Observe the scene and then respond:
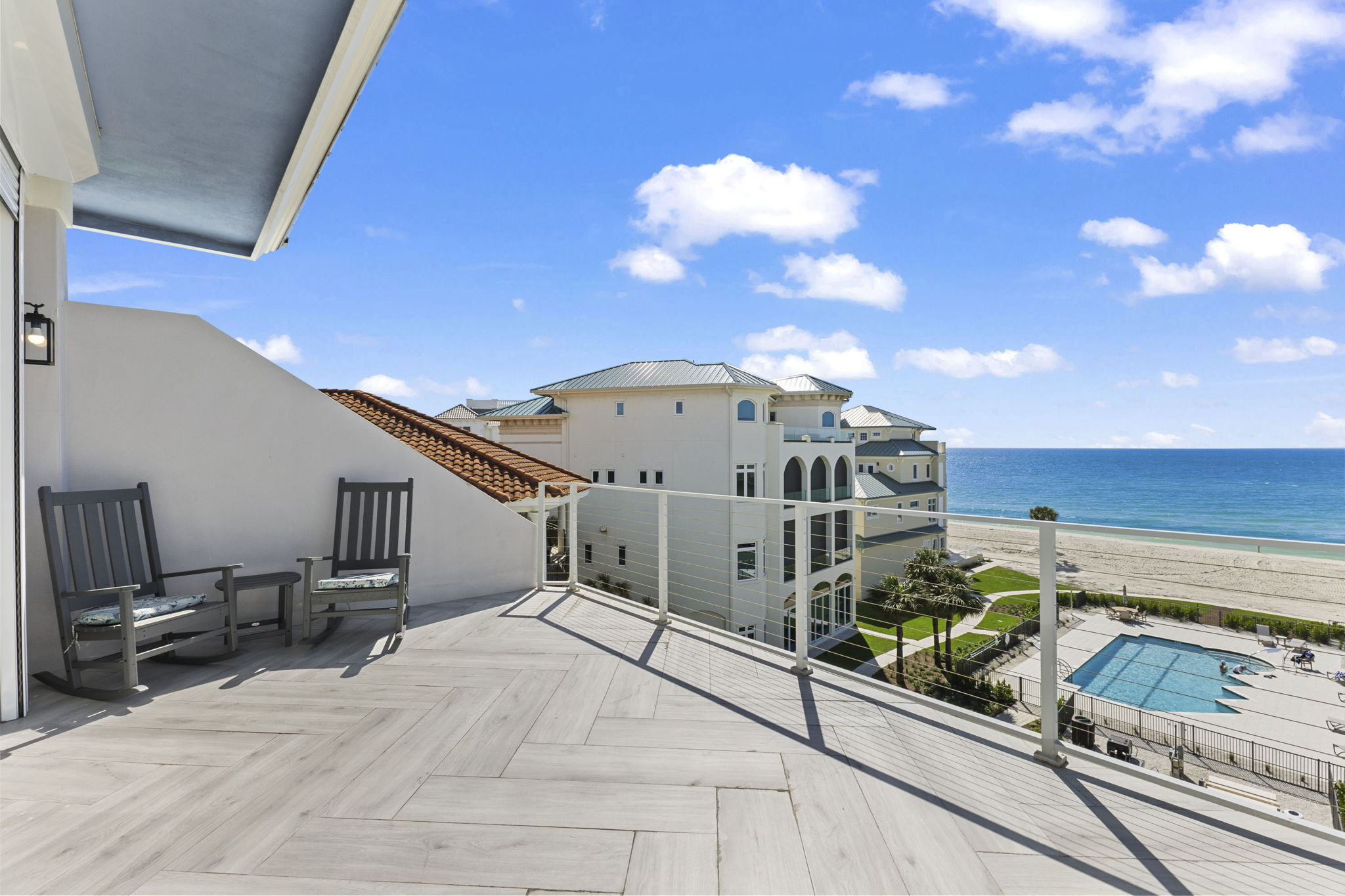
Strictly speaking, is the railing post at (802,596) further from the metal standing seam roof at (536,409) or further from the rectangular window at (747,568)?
the metal standing seam roof at (536,409)

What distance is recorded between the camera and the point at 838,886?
1492 mm

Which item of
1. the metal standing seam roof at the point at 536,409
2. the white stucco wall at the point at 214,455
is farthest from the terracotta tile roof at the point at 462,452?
the metal standing seam roof at the point at 536,409

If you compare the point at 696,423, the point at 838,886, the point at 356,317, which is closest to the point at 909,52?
the point at 696,423

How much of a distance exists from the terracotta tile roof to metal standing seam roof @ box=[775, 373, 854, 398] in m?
10.8

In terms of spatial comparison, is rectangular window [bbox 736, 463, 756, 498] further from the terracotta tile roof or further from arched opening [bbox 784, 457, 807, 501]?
the terracotta tile roof

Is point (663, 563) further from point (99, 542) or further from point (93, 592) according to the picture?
point (99, 542)

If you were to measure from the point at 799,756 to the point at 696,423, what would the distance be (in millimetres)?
12516

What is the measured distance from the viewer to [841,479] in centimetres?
1756

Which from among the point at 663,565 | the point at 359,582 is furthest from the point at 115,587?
the point at 663,565

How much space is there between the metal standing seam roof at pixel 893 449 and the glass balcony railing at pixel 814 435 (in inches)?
253

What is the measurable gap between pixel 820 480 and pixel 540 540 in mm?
13311

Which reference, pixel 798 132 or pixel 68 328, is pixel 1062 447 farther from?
pixel 68 328

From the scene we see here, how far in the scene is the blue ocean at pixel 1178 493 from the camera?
3872cm

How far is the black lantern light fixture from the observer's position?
304cm
